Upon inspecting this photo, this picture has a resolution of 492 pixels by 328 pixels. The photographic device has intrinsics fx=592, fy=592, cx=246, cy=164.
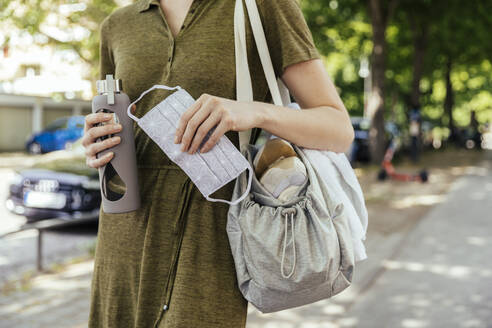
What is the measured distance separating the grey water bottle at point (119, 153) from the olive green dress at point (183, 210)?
0.09m

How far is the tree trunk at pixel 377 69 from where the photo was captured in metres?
17.2

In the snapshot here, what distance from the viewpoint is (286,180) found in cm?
140

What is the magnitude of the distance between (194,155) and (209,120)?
0.11 metres

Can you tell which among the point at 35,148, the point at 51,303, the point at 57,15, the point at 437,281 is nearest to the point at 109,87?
the point at 51,303

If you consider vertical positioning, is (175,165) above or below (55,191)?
above

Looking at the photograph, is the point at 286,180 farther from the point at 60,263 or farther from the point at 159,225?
the point at 60,263

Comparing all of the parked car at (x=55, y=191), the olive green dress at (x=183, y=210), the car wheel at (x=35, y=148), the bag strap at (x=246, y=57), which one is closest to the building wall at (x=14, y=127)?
the car wheel at (x=35, y=148)

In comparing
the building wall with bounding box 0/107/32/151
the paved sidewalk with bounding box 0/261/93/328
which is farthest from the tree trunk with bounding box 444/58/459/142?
the paved sidewalk with bounding box 0/261/93/328

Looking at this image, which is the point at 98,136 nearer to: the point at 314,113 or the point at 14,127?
the point at 314,113

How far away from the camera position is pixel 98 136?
53.9 inches

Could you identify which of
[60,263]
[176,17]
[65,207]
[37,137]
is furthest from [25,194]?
[37,137]

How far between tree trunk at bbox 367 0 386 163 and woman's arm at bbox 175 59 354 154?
53.9 feet

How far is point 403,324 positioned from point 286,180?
3666mm

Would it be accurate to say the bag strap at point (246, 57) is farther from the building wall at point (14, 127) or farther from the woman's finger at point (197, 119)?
the building wall at point (14, 127)
